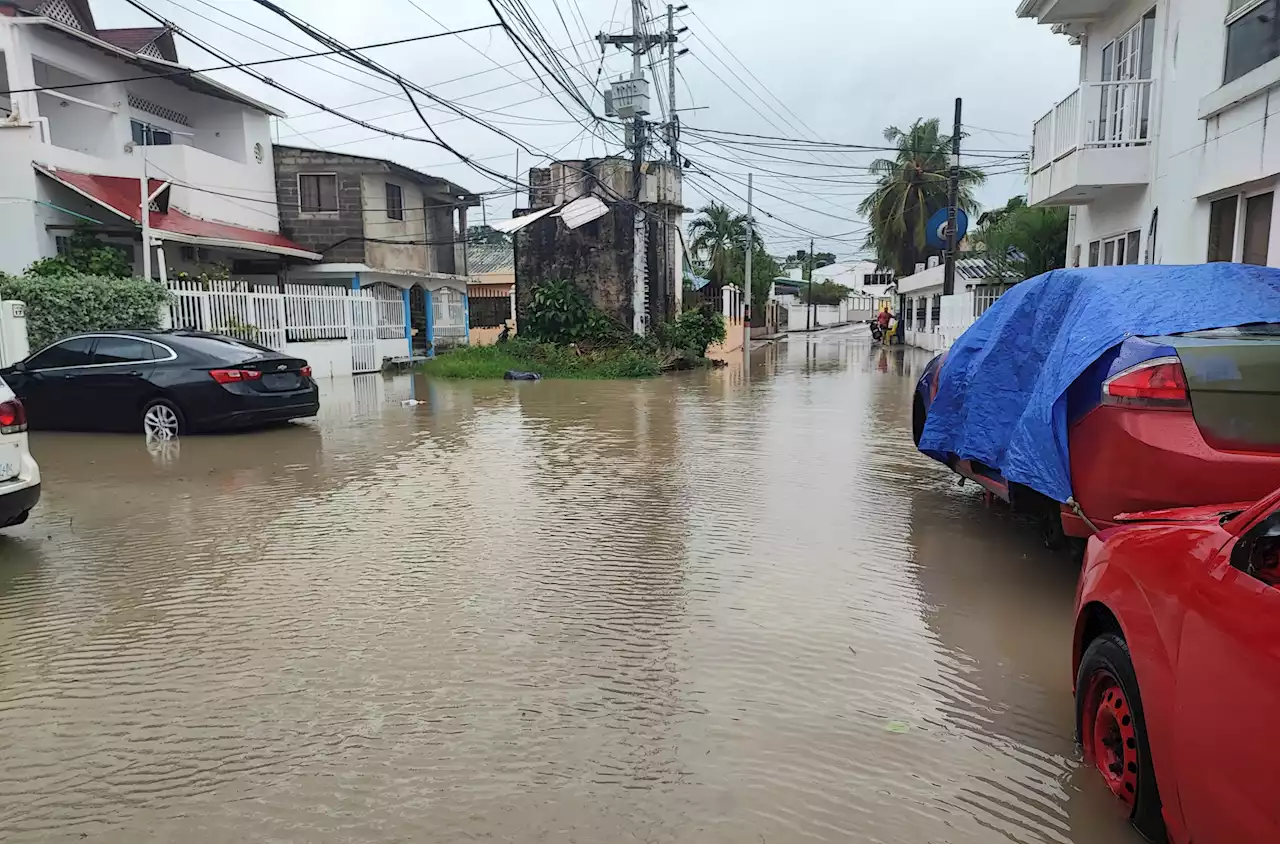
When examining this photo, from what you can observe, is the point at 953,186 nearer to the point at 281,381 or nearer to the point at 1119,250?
the point at 1119,250

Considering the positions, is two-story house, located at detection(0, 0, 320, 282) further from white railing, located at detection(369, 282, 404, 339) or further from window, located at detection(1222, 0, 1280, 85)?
window, located at detection(1222, 0, 1280, 85)

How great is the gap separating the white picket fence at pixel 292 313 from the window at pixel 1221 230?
13974 millimetres

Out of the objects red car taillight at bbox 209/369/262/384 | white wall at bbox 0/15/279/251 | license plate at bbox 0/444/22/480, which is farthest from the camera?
white wall at bbox 0/15/279/251

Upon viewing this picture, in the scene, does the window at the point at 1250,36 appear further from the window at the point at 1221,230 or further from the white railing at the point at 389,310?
the white railing at the point at 389,310

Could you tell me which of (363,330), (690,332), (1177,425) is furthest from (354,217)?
(1177,425)

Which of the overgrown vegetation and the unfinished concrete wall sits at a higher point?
the unfinished concrete wall

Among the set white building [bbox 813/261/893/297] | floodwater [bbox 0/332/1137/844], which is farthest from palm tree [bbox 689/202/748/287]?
white building [bbox 813/261/893/297]

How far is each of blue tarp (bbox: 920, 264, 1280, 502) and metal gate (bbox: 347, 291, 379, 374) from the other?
17537 mm

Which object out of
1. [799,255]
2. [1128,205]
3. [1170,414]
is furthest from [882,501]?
[799,255]

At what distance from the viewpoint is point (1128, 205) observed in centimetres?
1245

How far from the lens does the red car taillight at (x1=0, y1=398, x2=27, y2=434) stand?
18.6ft

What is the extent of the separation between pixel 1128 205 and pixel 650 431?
7385 mm

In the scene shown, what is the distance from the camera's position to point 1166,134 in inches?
434

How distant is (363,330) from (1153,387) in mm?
20275
